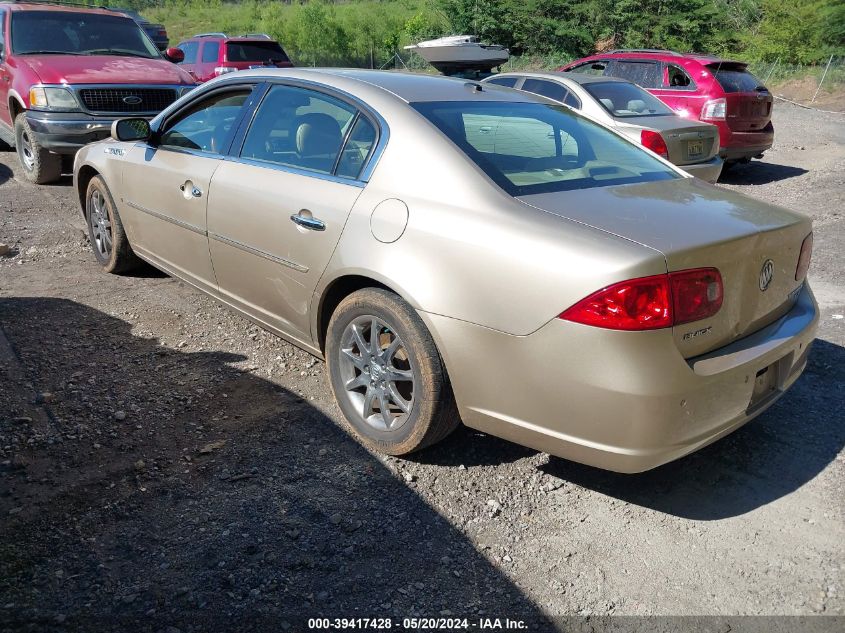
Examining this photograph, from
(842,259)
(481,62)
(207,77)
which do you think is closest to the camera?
(842,259)

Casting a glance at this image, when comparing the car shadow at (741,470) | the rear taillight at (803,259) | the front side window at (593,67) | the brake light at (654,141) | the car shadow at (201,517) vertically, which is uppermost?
the front side window at (593,67)

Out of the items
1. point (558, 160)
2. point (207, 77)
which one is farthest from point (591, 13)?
point (558, 160)

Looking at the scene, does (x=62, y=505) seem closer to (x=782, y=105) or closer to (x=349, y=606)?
(x=349, y=606)

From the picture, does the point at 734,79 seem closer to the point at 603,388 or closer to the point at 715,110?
the point at 715,110

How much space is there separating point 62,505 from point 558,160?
259cm

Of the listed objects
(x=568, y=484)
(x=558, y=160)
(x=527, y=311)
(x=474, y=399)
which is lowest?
(x=568, y=484)

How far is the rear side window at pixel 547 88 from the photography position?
28.9 ft

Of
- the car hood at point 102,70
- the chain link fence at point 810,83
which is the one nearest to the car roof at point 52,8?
the car hood at point 102,70

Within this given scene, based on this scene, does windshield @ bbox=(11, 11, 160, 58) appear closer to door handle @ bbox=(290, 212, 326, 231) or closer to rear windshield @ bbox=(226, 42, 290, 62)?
rear windshield @ bbox=(226, 42, 290, 62)

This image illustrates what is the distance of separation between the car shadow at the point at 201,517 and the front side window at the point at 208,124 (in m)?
1.37

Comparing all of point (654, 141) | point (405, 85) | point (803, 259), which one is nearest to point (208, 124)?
point (405, 85)

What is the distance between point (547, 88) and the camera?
8.99 m

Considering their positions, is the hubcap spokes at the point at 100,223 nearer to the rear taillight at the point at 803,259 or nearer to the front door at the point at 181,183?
the front door at the point at 181,183

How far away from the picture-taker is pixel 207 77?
49.8 feet
